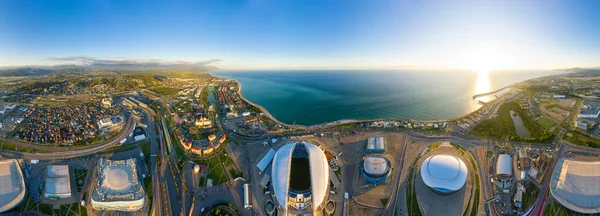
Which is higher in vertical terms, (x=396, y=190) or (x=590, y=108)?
(x=590, y=108)

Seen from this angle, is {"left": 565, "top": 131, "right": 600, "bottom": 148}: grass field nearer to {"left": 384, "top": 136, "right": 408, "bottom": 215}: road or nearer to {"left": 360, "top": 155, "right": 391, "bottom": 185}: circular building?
{"left": 384, "top": 136, "right": 408, "bottom": 215}: road

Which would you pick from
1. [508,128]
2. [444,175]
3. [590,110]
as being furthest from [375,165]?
[590,110]

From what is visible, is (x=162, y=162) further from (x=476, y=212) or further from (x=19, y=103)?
(x=19, y=103)

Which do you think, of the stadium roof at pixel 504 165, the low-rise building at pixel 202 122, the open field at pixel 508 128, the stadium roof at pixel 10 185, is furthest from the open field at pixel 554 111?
the stadium roof at pixel 10 185

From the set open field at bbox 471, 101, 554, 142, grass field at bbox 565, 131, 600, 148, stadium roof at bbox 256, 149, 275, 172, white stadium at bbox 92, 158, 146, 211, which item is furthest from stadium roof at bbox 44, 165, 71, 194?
grass field at bbox 565, 131, 600, 148

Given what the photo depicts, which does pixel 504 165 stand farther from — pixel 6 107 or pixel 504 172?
pixel 6 107

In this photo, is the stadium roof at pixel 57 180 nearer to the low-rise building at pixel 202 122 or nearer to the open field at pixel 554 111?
the low-rise building at pixel 202 122
